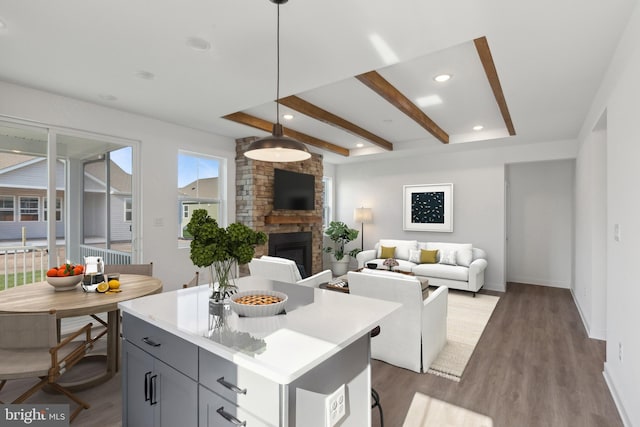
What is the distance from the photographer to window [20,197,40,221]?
131 inches

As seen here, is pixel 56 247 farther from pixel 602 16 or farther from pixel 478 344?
pixel 602 16

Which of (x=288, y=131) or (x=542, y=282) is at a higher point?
(x=288, y=131)

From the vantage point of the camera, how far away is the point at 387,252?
255 inches

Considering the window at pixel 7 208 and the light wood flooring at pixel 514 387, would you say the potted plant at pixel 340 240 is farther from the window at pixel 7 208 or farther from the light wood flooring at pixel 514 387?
the window at pixel 7 208

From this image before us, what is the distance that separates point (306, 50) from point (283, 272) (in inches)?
89.2

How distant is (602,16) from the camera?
199 centimetres

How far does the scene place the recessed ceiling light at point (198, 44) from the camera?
7.63ft

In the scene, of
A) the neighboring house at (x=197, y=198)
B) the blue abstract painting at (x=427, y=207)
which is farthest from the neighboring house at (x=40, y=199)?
the blue abstract painting at (x=427, y=207)

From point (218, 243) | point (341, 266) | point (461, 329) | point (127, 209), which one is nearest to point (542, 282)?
point (461, 329)

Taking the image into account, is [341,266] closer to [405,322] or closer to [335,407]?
[405,322]

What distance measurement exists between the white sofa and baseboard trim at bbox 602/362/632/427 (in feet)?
8.31

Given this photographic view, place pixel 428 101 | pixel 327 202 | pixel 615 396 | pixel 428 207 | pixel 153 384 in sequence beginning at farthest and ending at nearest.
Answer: pixel 327 202 → pixel 428 207 → pixel 428 101 → pixel 615 396 → pixel 153 384

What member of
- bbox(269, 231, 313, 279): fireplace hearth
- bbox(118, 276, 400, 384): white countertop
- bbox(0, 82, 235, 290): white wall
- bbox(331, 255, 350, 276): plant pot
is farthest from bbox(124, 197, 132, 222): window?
bbox(331, 255, 350, 276): plant pot

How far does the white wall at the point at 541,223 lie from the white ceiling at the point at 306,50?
7.76 feet
